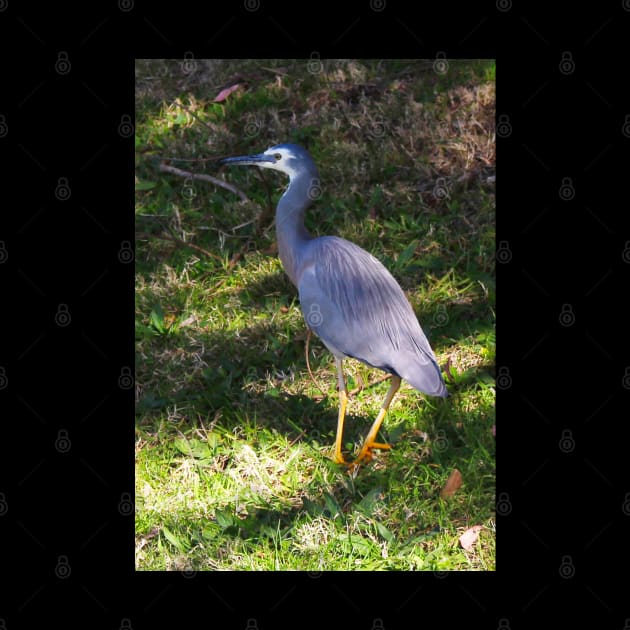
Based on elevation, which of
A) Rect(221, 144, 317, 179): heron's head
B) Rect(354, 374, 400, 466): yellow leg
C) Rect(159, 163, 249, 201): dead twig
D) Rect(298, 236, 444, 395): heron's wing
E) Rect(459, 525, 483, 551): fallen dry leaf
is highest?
Rect(159, 163, 249, 201): dead twig

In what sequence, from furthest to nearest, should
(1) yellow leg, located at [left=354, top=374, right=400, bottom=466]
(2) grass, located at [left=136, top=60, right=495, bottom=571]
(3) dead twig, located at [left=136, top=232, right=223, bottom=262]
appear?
(3) dead twig, located at [left=136, top=232, right=223, bottom=262] → (1) yellow leg, located at [left=354, top=374, right=400, bottom=466] → (2) grass, located at [left=136, top=60, right=495, bottom=571]

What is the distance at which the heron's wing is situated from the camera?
4465 millimetres

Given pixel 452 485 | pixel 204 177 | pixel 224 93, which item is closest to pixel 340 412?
pixel 452 485

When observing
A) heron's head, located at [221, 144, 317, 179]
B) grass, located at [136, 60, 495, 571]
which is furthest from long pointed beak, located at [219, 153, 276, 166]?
grass, located at [136, 60, 495, 571]

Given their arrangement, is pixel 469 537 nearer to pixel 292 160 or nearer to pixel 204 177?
pixel 292 160

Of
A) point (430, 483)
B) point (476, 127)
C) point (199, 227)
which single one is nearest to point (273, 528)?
point (430, 483)

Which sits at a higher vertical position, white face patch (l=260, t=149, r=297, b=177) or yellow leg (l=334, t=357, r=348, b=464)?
white face patch (l=260, t=149, r=297, b=177)

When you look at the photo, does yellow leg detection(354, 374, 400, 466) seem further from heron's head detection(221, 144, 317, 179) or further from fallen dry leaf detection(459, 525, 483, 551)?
heron's head detection(221, 144, 317, 179)

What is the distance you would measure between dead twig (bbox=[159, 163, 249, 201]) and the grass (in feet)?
0.19

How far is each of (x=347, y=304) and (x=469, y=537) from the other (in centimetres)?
142

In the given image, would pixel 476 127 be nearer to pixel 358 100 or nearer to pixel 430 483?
pixel 358 100

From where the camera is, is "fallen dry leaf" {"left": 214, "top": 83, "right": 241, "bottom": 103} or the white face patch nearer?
the white face patch

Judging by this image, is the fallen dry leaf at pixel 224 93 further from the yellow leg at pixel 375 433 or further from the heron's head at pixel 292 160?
the yellow leg at pixel 375 433

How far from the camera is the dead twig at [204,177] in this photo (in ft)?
21.2
